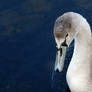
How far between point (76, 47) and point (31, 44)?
1818 mm

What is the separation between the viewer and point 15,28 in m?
8.80

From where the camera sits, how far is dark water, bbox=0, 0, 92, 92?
25.3 ft

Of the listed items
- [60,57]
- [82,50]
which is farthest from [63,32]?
[82,50]

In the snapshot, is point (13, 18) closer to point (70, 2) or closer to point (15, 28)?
point (15, 28)

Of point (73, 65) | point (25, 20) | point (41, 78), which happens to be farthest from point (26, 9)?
point (73, 65)

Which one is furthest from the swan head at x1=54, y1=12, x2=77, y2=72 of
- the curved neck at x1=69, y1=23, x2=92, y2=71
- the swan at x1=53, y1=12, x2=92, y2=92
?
the curved neck at x1=69, y1=23, x2=92, y2=71

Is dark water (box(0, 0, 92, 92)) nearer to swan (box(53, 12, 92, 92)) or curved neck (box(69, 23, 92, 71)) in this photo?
swan (box(53, 12, 92, 92))

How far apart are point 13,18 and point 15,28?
13.8 inches

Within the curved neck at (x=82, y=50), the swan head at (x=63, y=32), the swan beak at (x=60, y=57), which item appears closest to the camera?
the swan head at (x=63, y=32)

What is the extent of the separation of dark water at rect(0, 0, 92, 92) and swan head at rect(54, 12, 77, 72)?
51.1 inches

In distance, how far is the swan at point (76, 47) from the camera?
605 centimetres

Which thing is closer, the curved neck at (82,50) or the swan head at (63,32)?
the swan head at (63,32)

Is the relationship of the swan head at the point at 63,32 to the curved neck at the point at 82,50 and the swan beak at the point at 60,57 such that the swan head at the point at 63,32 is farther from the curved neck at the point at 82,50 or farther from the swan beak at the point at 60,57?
the curved neck at the point at 82,50

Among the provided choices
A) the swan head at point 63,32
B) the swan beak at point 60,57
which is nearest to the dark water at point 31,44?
the swan beak at point 60,57
